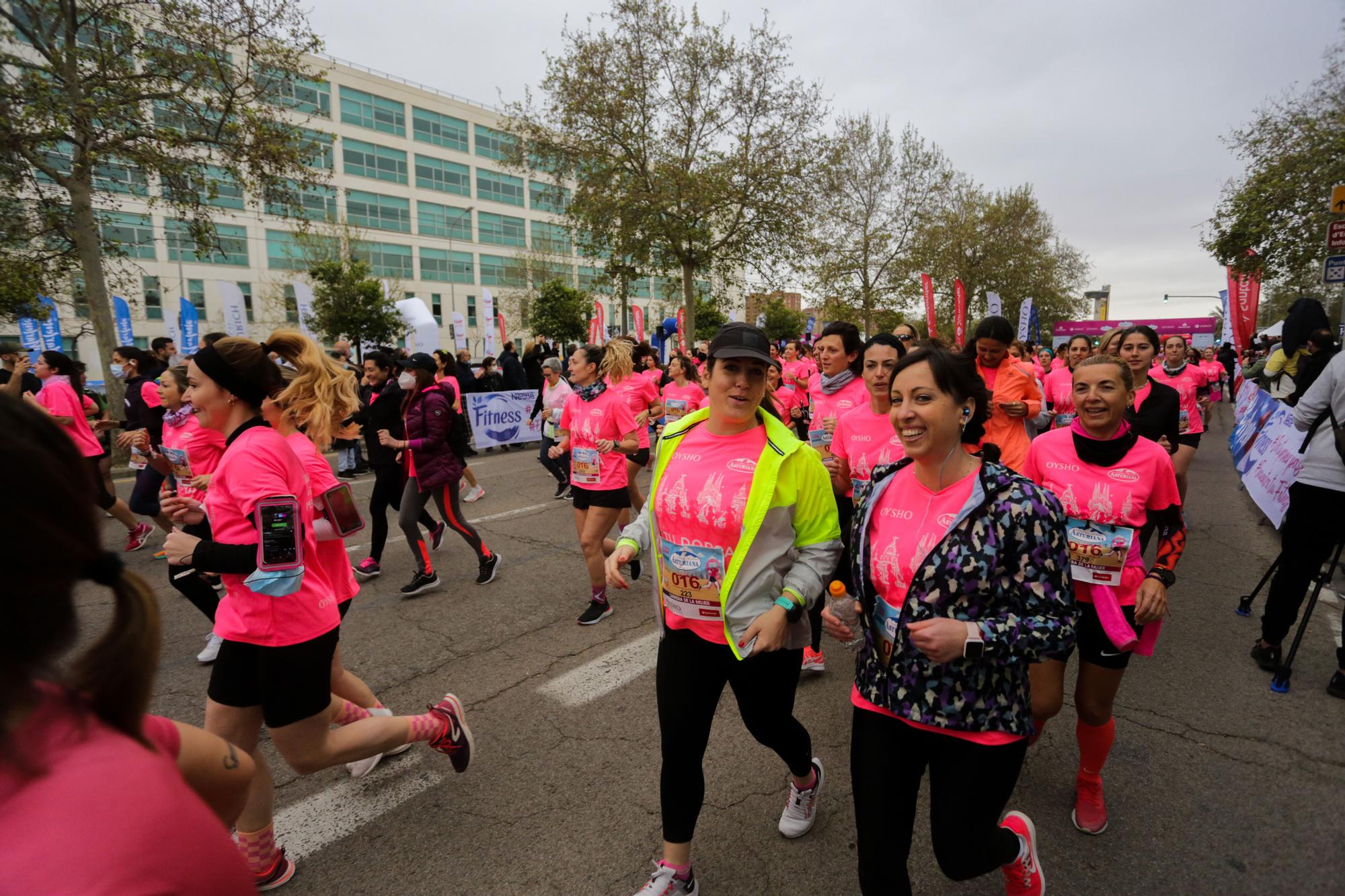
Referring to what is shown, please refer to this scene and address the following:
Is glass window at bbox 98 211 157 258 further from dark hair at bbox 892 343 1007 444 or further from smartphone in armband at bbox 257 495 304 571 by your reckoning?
dark hair at bbox 892 343 1007 444

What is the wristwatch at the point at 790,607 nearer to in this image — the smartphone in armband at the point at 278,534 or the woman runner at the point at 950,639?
the woman runner at the point at 950,639

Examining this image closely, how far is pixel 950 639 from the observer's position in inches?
70.1

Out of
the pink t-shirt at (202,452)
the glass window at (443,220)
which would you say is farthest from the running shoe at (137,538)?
the glass window at (443,220)

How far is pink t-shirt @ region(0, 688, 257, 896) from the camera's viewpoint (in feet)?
2.30

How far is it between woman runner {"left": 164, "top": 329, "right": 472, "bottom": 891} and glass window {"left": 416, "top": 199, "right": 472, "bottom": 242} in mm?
51747

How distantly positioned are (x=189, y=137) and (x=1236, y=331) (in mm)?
26864

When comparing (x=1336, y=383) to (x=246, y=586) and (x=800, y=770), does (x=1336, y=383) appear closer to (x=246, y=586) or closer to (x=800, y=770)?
(x=800, y=770)

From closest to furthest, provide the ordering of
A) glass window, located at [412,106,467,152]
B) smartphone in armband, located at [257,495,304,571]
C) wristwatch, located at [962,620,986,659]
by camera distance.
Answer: wristwatch, located at [962,620,986,659]
smartphone in armband, located at [257,495,304,571]
glass window, located at [412,106,467,152]

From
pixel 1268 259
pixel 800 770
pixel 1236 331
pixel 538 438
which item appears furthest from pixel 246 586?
pixel 1236 331

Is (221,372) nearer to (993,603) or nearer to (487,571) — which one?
(993,603)

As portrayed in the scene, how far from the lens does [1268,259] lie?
1748cm

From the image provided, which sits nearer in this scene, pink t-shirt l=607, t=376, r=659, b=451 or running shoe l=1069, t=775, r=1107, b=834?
running shoe l=1069, t=775, r=1107, b=834

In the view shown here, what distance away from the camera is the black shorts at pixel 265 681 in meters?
2.44

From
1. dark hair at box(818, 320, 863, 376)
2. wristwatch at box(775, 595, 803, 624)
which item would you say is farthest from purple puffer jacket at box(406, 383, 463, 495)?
wristwatch at box(775, 595, 803, 624)
